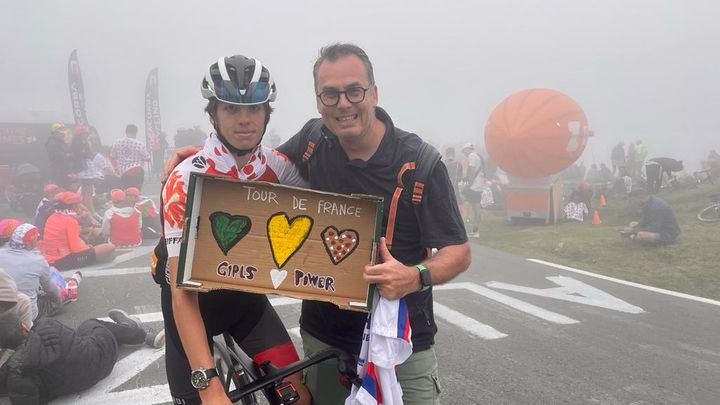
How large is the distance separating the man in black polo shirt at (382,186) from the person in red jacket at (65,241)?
770 cm

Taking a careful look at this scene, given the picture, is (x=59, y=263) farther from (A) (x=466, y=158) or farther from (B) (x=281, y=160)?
(A) (x=466, y=158)

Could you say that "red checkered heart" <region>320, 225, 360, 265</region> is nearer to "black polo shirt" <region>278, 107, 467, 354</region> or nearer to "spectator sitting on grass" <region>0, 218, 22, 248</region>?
"black polo shirt" <region>278, 107, 467, 354</region>

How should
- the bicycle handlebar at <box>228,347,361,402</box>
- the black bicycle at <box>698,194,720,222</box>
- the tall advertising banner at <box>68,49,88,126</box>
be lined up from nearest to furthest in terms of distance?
the bicycle handlebar at <box>228,347,361,402</box> < the black bicycle at <box>698,194,720,222</box> < the tall advertising banner at <box>68,49,88,126</box>

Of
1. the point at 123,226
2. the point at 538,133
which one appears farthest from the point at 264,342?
the point at 538,133

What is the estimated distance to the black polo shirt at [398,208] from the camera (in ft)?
7.65

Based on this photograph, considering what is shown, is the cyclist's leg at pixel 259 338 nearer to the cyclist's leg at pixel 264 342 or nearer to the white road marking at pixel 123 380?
the cyclist's leg at pixel 264 342

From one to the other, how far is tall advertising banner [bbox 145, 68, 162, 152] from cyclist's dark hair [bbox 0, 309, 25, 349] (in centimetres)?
2354

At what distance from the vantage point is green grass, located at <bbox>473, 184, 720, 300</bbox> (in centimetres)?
935

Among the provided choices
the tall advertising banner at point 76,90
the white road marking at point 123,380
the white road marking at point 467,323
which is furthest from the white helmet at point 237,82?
the tall advertising banner at point 76,90

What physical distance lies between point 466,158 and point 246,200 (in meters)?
14.7

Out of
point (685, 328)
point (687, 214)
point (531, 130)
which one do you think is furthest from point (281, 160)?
point (687, 214)

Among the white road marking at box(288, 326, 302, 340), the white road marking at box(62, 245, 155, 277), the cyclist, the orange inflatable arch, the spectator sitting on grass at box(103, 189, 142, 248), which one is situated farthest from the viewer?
the orange inflatable arch

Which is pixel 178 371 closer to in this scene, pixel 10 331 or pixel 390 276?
pixel 390 276

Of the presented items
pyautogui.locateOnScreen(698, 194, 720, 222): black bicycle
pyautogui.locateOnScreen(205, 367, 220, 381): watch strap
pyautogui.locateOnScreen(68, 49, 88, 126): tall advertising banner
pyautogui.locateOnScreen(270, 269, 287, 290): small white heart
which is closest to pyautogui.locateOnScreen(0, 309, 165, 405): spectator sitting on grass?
pyautogui.locateOnScreen(205, 367, 220, 381): watch strap
